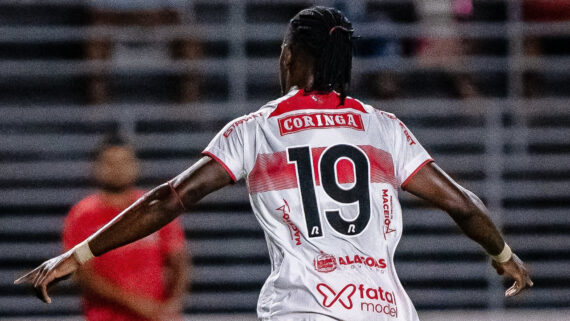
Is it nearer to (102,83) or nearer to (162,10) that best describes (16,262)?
(102,83)

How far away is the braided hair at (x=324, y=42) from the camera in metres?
3.85

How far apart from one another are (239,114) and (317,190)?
3965mm

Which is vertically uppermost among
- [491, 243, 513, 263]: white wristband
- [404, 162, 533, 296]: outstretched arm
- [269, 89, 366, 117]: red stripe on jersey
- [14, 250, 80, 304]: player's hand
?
[269, 89, 366, 117]: red stripe on jersey

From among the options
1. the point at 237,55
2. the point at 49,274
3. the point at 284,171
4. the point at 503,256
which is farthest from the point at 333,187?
the point at 237,55

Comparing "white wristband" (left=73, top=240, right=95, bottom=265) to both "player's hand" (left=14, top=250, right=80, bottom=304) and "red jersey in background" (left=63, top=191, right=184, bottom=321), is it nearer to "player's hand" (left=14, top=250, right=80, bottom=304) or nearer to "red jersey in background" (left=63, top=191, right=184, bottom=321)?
"player's hand" (left=14, top=250, right=80, bottom=304)

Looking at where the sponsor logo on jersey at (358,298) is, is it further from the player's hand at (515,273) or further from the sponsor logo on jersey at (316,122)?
the player's hand at (515,273)

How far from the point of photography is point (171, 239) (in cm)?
619

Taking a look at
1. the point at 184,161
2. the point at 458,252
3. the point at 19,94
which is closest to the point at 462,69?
the point at 458,252

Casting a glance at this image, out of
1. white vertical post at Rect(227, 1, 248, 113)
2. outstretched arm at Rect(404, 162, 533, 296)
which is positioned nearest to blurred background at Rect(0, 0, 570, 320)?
white vertical post at Rect(227, 1, 248, 113)

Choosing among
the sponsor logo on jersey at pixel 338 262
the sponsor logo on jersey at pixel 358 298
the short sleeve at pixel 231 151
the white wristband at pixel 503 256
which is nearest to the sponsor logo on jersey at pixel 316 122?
the short sleeve at pixel 231 151

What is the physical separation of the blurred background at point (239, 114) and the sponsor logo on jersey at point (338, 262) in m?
3.85

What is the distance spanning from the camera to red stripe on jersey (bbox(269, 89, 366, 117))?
379cm

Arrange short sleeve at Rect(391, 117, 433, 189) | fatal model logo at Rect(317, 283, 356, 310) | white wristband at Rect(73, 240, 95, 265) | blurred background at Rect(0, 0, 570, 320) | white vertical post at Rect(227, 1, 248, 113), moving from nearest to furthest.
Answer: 1. fatal model logo at Rect(317, 283, 356, 310)
2. white wristband at Rect(73, 240, 95, 265)
3. short sleeve at Rect(391, 117, 433, 189)
4. blurred background at Rect(0, 0, 570, 320)
5. white vertical post at Rect(227, 1, 248, 113)

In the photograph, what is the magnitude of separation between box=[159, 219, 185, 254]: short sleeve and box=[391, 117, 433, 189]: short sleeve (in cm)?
254
